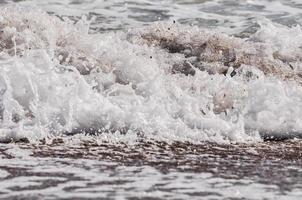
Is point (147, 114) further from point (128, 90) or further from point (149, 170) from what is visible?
point (149, 170)

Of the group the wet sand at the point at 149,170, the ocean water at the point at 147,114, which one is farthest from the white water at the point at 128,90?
the wet sand at the point at 149,170

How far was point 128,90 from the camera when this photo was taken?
6.38m

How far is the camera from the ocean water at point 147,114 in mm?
3721

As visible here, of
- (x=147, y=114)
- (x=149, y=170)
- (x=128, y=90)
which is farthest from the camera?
(x=128, y=90)

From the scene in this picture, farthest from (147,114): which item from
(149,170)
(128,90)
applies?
(149,170)

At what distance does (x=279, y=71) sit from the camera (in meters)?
8.45

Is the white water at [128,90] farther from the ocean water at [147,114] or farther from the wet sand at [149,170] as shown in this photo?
the wet sand at [149,170]

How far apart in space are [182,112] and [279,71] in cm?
299

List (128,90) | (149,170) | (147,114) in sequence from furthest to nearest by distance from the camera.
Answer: (128,90)
(147,114)
(149,170)

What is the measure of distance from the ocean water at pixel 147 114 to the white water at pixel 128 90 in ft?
→ 0.05

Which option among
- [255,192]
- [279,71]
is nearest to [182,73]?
[279,71]

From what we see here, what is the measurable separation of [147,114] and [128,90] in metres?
0.81

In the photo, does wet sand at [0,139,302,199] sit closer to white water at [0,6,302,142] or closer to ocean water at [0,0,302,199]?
ocean water at [0,0,302,199]

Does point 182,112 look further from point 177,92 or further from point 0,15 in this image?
point 0,15
